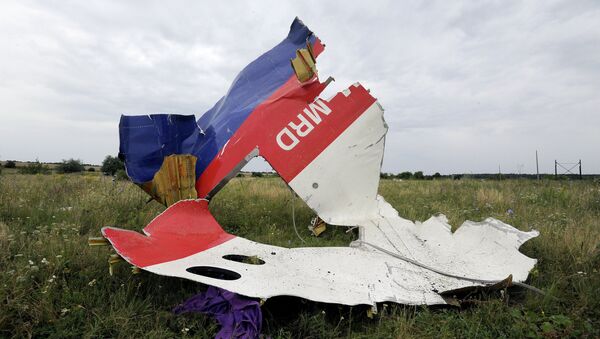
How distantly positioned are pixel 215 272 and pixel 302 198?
54.0 inches

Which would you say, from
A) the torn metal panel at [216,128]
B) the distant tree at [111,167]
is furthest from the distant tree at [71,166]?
the torn metal panel at [216,128]

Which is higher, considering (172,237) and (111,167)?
(111,167)

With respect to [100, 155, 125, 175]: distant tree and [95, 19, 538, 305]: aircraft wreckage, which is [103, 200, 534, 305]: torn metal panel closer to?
[95, 19, 538, 305]: aircraft wreckage

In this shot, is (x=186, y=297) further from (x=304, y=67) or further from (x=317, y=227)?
(x=304, y=67)

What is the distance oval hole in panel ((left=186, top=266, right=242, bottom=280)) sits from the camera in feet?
8.61

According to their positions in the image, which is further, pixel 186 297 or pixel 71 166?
pixel 71 166

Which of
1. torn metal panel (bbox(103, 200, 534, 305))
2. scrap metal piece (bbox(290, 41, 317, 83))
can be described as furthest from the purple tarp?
scrap metal piece (bbox(290, 41, 317, 83))

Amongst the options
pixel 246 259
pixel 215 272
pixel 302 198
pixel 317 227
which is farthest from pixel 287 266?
pixel 317 227

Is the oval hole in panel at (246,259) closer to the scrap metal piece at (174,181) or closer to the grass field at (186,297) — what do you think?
the grass field at (186,297)

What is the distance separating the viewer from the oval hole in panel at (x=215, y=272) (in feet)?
8.61

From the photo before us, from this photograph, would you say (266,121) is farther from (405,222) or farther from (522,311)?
(522,311)

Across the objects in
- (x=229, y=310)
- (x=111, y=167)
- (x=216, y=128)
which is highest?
(x=111, y=167)

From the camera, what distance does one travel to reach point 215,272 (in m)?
2.72

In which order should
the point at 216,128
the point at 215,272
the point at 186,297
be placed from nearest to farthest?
the point at 186,297 < the point at 215,272 < the point at 216,128
